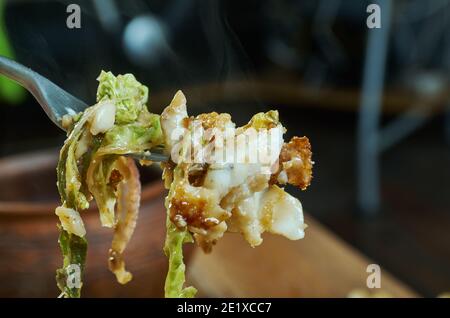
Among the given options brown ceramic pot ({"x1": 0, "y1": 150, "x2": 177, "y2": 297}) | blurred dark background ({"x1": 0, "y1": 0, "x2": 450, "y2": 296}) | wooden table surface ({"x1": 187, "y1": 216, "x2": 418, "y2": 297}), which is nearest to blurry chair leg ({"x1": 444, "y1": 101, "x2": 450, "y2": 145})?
blurred dark background ({"x1": 0, "y1": 0, "x2": 450, "y2": 296})

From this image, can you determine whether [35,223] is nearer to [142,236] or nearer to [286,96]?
[142,236]

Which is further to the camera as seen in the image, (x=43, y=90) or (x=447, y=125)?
(x=447, y=125)

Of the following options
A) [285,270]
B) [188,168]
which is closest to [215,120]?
[188,168]

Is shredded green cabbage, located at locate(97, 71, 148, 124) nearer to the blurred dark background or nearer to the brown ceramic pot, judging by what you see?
the brown ceramic pot

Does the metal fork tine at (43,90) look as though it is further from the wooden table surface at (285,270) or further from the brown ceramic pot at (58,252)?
the wooden table surface at (285,270)

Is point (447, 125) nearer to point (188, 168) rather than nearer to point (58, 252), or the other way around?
point (58, 252)

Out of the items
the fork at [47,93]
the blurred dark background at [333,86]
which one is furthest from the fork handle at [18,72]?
the blurred dark background at [333,86]

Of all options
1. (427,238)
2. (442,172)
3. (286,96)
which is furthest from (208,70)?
(427,238)
